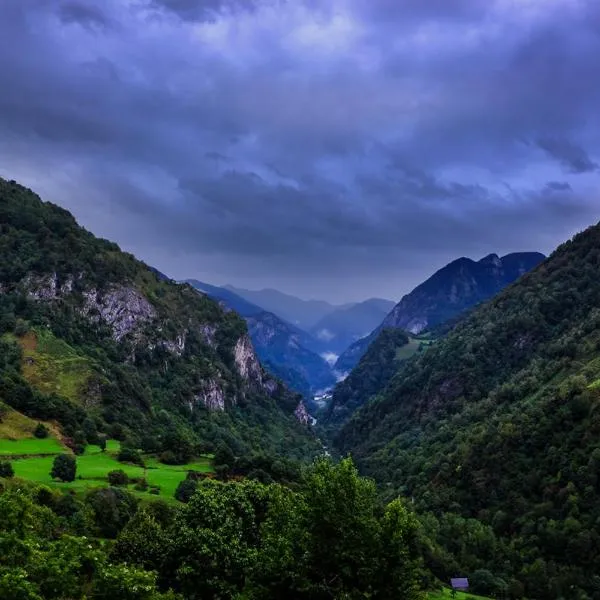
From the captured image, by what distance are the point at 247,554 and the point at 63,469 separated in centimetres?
5237

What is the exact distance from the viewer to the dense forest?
129ft

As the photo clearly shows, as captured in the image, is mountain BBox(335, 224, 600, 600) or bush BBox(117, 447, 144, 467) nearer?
mountain BBox(335, 224, 600, 600)

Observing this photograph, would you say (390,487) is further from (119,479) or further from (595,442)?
(119,479)

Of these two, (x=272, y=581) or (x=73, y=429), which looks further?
(x=73, y=429)

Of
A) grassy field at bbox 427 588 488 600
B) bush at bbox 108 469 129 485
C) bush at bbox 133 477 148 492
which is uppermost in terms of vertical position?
bush at bbox 108 469 129 485

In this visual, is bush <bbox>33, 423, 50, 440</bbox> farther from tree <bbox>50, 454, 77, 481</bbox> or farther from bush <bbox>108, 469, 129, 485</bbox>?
bush <bbox>108, 469, 129, 485</bbox>

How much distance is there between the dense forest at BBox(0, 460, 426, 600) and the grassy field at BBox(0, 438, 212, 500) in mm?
39031

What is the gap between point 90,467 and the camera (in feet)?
335

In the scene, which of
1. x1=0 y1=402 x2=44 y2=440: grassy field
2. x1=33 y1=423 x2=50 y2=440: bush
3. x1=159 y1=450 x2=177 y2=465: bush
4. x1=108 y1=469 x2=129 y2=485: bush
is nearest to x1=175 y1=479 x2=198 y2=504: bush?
x1=108 y1=469 x2=129 y2=485: bush

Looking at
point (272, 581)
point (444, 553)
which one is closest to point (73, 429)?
point (444, 553)

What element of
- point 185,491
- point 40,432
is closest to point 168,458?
point 40,432

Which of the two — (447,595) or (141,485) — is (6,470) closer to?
(141,485)

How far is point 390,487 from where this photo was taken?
169375 mm

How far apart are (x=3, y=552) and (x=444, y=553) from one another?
7872 cm
